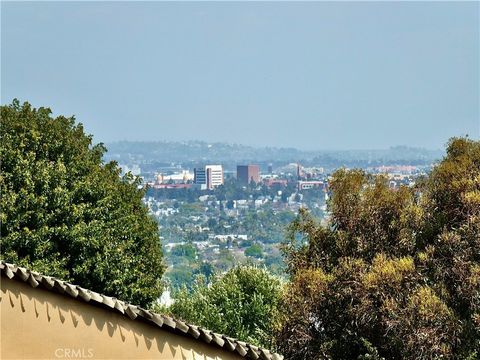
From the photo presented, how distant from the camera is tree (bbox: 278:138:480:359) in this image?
13.4 meters

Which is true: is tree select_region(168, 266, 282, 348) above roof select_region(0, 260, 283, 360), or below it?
below

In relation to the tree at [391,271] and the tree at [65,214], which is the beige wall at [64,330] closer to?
the tree at [391,271]

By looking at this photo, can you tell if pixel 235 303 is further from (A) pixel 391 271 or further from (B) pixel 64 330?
(B) pixel 64 330

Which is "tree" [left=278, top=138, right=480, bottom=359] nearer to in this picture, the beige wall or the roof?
the roof

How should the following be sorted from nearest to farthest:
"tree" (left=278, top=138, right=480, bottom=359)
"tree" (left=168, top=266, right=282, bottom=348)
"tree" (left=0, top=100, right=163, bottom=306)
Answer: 1. "tree" (left=278, top=138, right=480, bottom=359)
2. "tree" (left=0, top=100, right=163, bottom=306)
3. "tree" (left=168, top=266, right=282, bottom=348)

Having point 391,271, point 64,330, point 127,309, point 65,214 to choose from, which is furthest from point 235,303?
point 64,330

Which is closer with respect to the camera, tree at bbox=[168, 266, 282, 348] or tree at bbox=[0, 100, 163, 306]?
tree at bbox=[0, 100, 163, 306]

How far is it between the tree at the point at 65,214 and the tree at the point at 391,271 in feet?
13.4

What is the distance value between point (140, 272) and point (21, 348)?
41.9ft

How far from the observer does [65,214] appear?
17.5 m

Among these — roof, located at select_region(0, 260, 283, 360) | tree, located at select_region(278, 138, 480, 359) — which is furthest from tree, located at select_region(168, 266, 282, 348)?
roof, located at select_region(0, 260, 283, 360)

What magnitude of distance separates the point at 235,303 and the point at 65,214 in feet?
20.7

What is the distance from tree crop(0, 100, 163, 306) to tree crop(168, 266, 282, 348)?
1.69 meters

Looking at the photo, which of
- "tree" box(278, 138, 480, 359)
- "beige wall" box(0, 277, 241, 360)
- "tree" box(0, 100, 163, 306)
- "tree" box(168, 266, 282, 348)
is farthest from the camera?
"tree" box(168, 266, 282, 348)
